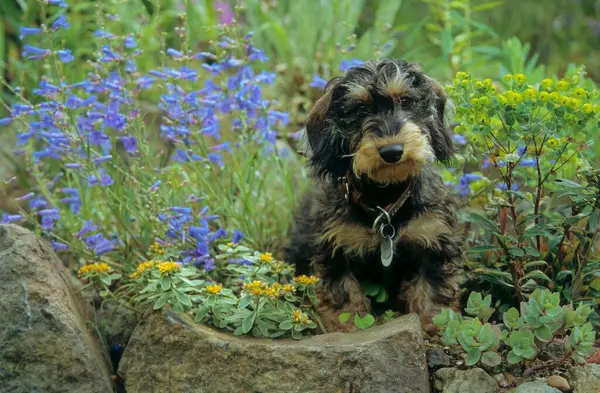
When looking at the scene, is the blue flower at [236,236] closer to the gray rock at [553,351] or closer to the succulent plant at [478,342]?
the succulent plant at [478,342]

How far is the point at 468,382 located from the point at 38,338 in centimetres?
197

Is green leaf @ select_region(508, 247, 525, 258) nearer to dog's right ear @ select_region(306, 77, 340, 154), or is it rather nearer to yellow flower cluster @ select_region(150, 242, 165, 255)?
dog's right ear @ select_region(306, 77, 340, 154)

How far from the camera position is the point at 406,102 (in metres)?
4.07

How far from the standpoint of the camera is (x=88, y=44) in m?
7.91

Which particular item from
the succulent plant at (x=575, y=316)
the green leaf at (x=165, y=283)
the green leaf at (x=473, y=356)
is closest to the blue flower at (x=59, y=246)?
the green leaf at (x=165, y=283)

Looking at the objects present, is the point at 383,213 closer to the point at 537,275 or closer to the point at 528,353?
the point at 537,275

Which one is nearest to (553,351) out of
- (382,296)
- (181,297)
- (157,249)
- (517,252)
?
(517,252)

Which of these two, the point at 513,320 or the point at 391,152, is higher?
the point at 391,152

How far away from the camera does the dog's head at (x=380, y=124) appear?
3764 millimetres

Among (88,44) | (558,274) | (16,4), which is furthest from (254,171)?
(16,4)

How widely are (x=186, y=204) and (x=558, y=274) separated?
2.18 meters

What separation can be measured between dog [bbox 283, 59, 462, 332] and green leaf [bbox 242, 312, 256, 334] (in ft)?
1.73

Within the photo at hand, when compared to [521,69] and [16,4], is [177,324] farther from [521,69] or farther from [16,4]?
[16,4]

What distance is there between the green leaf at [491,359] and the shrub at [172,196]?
857 millimetres
